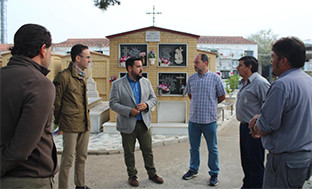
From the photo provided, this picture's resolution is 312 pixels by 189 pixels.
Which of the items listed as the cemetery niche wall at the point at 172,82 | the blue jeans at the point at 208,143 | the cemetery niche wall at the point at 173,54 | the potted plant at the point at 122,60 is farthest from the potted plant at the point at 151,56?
the blue jeans at the point at 208,143

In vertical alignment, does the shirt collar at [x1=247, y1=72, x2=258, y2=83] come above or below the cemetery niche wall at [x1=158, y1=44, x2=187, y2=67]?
below

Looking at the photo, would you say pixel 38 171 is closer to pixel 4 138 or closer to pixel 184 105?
pixel 4 138

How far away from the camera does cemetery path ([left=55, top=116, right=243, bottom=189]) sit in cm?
407

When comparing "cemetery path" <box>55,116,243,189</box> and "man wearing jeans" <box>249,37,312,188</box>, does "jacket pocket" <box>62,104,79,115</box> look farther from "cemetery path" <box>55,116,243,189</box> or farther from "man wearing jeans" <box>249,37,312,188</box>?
"man wearing jeans" <box>249,37,312,188</box>

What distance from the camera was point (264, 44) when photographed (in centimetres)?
4341

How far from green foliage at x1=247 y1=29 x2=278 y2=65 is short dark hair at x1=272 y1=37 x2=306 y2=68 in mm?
39007

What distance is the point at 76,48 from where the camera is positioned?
11.6 ft

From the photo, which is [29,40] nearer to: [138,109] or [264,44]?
[138,109]

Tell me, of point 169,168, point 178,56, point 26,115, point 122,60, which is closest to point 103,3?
point 122,60

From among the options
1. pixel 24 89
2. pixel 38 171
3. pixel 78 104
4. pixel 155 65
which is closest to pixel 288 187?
pixel 38 171

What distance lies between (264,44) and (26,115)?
46.7m

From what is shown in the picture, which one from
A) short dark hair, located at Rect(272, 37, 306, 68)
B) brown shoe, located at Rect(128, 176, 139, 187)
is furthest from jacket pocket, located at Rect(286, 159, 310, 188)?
brown shoe, located at Rect(128, 176, 139, 187)

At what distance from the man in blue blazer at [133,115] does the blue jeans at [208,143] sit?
2.19ft

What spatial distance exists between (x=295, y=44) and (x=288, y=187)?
114cm
